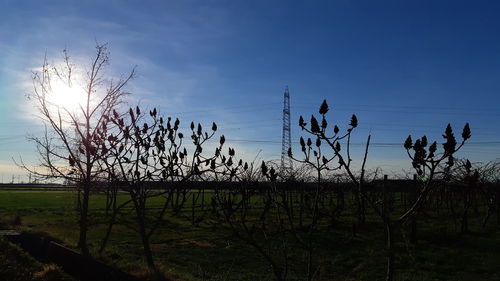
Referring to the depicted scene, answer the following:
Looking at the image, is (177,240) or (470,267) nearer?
(470,267)

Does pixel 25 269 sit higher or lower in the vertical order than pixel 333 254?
higher

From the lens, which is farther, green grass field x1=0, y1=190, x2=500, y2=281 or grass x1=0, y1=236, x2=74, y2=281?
green grass field x1=0, y1=190, x2=500, y2=281

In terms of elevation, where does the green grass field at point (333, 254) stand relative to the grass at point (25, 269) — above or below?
below


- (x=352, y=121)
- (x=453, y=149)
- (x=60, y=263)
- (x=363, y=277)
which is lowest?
(x=363, y=277)

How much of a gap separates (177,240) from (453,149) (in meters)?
13.1

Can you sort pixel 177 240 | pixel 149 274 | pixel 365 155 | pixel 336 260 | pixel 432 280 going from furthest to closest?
pixel 177 240, pixel 336 260, pixel 432 280, pixel 149 274, pixel 365 155

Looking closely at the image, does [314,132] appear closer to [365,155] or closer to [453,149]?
[365,155]

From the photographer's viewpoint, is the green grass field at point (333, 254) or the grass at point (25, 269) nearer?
the grass at point (25, 269)

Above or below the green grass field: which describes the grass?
above

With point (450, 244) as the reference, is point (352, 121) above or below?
above

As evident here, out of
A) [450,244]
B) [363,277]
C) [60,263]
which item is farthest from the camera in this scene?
[450,244]

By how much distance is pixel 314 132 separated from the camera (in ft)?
12.1

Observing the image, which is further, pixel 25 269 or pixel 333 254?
pixel 333 254

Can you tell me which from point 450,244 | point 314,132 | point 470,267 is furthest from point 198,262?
point 314,132
